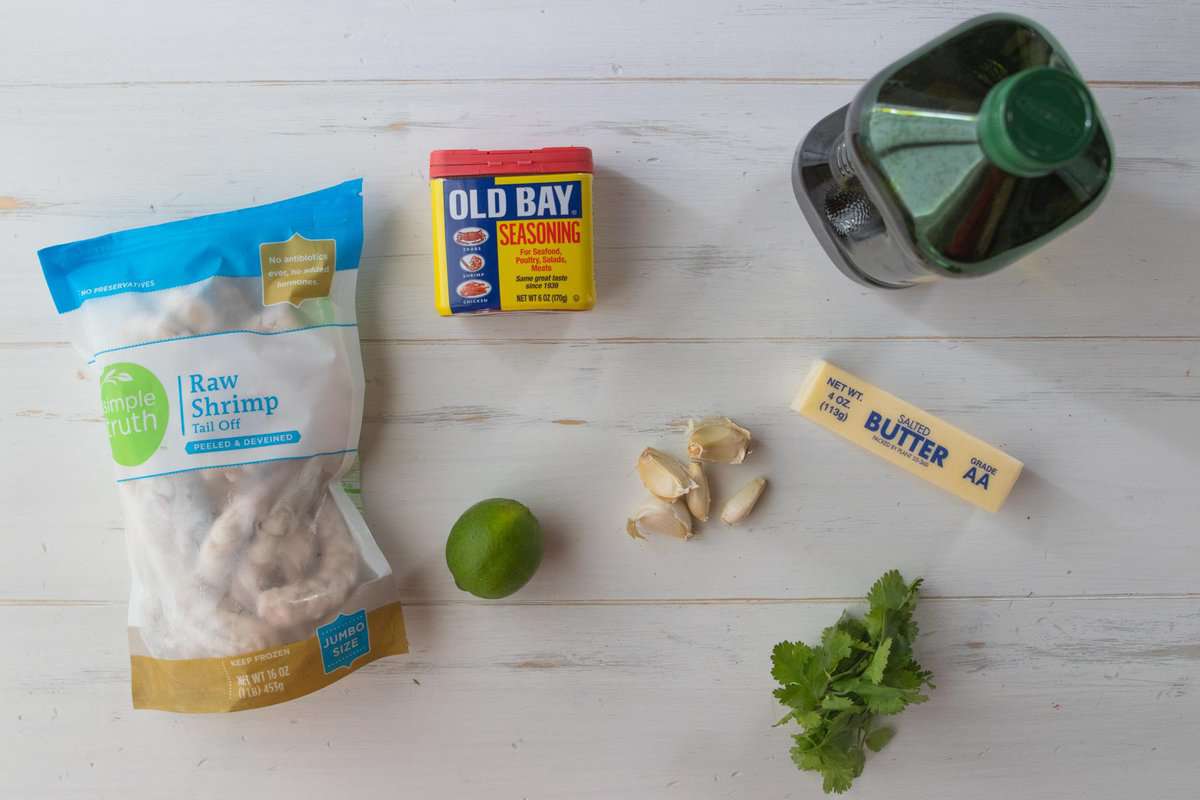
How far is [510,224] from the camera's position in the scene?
2.42 feet

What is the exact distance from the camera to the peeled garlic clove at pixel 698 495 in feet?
2.68

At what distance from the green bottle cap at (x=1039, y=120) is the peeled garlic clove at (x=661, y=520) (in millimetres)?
446

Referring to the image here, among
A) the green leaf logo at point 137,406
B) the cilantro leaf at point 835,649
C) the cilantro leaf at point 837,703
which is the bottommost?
the cilantro leaf at point 837,703

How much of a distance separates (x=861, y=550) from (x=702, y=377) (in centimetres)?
25

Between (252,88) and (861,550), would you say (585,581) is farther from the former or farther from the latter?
(252,88)

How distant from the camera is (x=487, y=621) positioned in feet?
2.78

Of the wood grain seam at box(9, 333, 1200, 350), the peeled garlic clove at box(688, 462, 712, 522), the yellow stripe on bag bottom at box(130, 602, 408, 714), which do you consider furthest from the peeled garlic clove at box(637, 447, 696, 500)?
the yellow stripe on bag bottom at box(130, 602, 408, 714)

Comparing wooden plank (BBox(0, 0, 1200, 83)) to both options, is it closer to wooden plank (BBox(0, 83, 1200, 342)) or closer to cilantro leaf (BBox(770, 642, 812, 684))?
wooden plank (BBox(0, 83, 1200, 342))

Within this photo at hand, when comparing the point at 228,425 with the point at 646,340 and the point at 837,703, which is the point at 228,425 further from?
the point at 837,703

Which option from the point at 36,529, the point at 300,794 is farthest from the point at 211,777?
the point at 36,529

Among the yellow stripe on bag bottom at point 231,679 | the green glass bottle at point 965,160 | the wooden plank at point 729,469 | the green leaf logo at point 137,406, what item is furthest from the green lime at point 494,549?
the green glass bottle at point 965,160

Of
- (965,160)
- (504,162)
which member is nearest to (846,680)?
(965,160)

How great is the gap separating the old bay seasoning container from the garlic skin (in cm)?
22

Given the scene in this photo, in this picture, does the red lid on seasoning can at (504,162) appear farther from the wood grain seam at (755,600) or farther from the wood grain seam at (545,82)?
the wood grain seam at (755,600)
